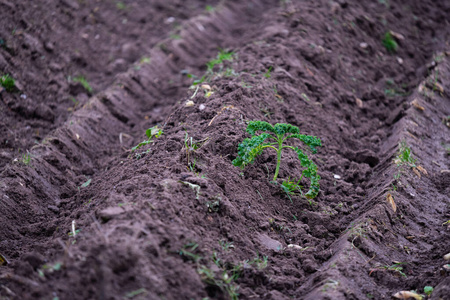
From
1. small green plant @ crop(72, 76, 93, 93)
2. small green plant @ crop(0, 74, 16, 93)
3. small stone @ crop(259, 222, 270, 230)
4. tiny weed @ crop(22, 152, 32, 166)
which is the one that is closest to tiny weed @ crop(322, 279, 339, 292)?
small stone @ crop(259, 222, 270, 230)

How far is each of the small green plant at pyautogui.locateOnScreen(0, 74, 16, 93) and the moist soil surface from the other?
51 mm

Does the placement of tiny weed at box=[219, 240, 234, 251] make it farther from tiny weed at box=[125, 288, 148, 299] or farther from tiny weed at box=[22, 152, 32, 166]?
tiny weed at box=[22, 152, 32, 166]

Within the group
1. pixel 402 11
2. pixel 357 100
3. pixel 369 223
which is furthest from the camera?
pixel 402 11

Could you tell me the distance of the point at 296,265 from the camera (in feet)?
8.46

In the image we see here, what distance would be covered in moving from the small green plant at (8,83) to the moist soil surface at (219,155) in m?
0.05

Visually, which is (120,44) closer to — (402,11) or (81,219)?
(81,219)

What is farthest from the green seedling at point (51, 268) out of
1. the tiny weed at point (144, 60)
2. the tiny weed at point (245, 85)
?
the tiny weed at point (144, 60)

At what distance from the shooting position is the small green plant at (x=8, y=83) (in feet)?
14.5

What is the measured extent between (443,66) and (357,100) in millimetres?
1376

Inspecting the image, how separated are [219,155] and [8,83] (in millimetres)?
2848

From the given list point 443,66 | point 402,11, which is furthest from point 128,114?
point 402,11

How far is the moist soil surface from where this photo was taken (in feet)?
7.38

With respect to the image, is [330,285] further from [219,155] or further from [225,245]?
[219,155]

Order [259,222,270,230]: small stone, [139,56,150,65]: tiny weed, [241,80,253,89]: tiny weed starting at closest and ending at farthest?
[259,222,270,230]: small stone
[241,80,253,89]: tiny weed
[139,56,150,65]: tiny weed
